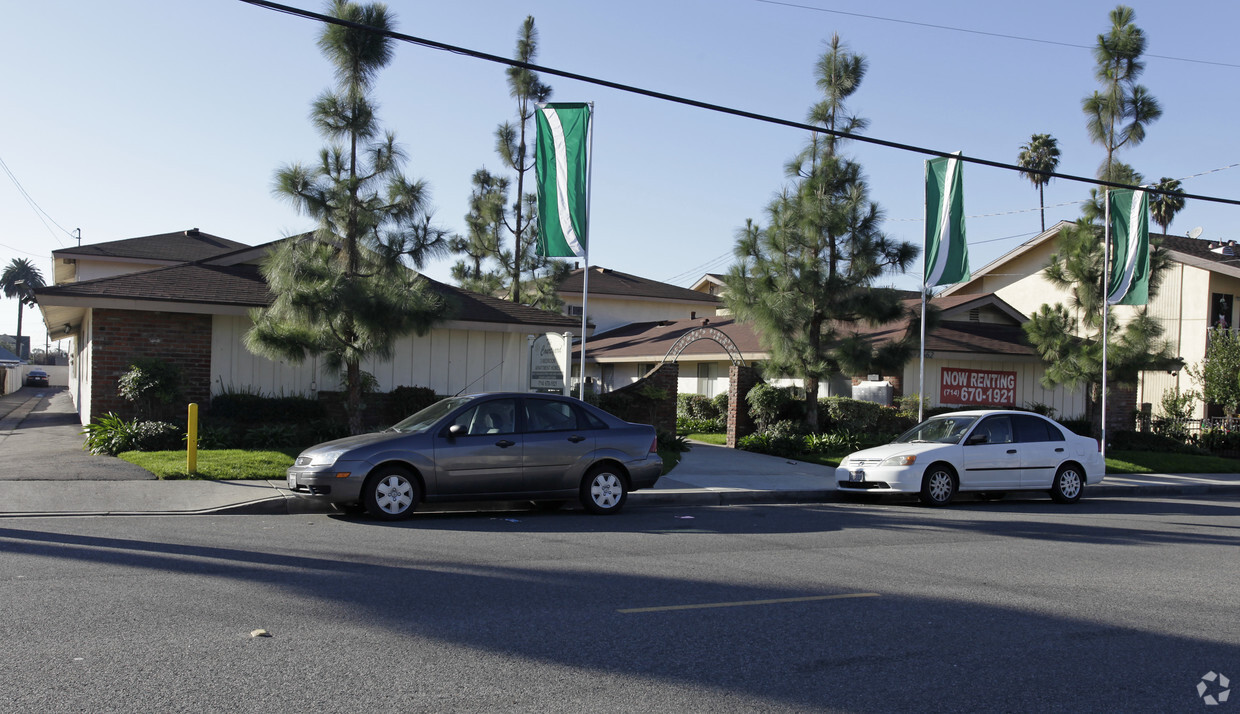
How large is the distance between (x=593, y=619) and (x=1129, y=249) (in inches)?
788

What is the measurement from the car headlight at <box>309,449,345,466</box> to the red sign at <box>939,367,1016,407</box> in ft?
56.9

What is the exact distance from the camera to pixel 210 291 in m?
17.8

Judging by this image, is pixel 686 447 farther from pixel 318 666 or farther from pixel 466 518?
pixel 318 666

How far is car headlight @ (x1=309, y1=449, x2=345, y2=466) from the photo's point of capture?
36.0 feet

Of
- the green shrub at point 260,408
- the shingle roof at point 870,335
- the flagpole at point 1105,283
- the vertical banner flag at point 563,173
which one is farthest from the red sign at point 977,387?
the green shrub at point 260,408

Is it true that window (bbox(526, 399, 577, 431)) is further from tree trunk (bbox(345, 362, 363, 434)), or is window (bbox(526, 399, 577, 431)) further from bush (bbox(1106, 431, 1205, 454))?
bush (bbox(1106, 431, 1205, 454))

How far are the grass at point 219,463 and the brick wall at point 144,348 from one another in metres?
1.98

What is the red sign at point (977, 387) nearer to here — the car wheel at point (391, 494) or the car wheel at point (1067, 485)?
the car wheel at point (1067, 485)

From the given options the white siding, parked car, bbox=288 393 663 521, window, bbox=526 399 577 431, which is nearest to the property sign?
the white siding

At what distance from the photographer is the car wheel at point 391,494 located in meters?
11.0

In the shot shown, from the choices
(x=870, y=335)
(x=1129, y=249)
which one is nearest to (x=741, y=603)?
(x=870, y=335)

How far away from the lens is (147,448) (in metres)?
16.0

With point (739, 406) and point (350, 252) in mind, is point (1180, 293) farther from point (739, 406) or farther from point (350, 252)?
point (350, 252)

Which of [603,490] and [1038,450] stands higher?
[1038,450]
